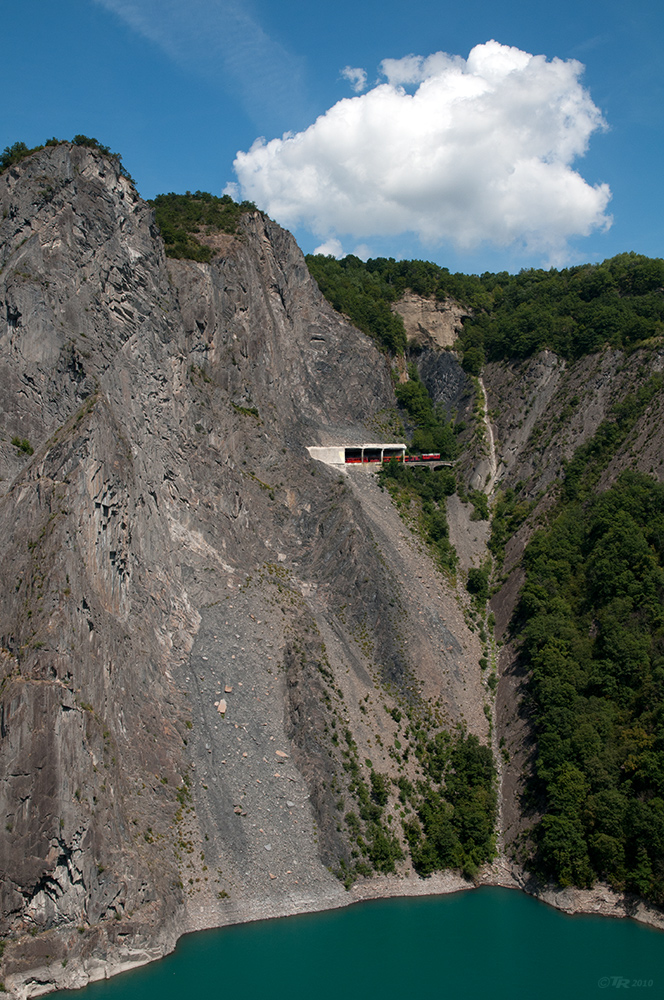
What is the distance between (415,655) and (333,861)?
1765 cm

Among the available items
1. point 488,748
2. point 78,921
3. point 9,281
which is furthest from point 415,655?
point 9,281

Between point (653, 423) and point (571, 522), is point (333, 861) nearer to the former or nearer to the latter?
point (571, 522)

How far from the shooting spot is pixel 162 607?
4806cm

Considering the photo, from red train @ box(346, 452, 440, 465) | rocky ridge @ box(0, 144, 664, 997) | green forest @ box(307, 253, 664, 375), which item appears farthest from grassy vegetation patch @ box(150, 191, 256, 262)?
red train @ box(346, 452, 440, 465)

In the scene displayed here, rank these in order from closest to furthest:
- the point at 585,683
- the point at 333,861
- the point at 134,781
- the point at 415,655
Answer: the point at 134,781, the point at 333,861, the point at 585,683, the point at 415,655

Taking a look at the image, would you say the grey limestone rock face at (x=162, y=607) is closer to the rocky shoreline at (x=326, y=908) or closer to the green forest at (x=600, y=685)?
the rocky shoreline at (x=326, y=908)

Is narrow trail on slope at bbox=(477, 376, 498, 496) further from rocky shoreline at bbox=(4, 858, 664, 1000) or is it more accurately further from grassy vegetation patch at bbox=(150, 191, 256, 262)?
rocky shoreline at bbox=(4, 858, 664, 1000)

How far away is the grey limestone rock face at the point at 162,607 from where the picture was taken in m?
35.7

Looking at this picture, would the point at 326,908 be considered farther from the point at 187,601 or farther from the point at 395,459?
the point at 395,459

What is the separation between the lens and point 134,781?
132 ft

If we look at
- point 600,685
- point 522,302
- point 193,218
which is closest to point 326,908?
point 600,685

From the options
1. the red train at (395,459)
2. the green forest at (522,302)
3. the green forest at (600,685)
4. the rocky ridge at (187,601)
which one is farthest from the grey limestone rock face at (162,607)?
Answer: the green forest at (522,302)

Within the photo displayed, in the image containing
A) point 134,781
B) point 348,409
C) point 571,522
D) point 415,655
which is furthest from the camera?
point 348,409

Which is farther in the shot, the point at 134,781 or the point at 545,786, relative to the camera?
the point at 545,786
